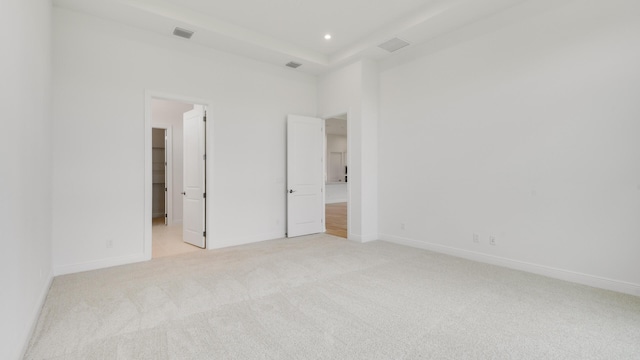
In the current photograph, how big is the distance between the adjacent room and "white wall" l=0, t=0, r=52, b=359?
0.03m

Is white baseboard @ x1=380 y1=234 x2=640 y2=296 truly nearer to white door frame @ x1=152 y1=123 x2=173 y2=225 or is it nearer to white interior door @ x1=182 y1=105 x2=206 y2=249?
white interior door @ x1=182 y1=105 x2=206 y2=249

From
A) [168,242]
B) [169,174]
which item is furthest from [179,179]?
[168,242]

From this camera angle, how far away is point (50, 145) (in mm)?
3363

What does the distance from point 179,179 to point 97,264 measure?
3624mm

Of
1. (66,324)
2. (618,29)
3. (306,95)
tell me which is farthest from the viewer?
(306,95)

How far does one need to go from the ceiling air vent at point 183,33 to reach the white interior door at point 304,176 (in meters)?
2.04

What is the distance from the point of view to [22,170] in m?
2.08

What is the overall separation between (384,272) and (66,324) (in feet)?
10.1

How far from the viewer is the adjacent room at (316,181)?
2.17 metres

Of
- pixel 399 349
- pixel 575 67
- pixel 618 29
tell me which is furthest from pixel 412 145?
pixel 399 349

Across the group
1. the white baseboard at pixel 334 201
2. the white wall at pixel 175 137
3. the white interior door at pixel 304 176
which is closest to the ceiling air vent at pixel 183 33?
the white interior door at pixel 304 176

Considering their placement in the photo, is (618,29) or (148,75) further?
(148,75)

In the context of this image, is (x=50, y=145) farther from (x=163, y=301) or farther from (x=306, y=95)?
(x=306, y=95)

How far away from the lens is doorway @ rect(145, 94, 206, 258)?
4.46m
